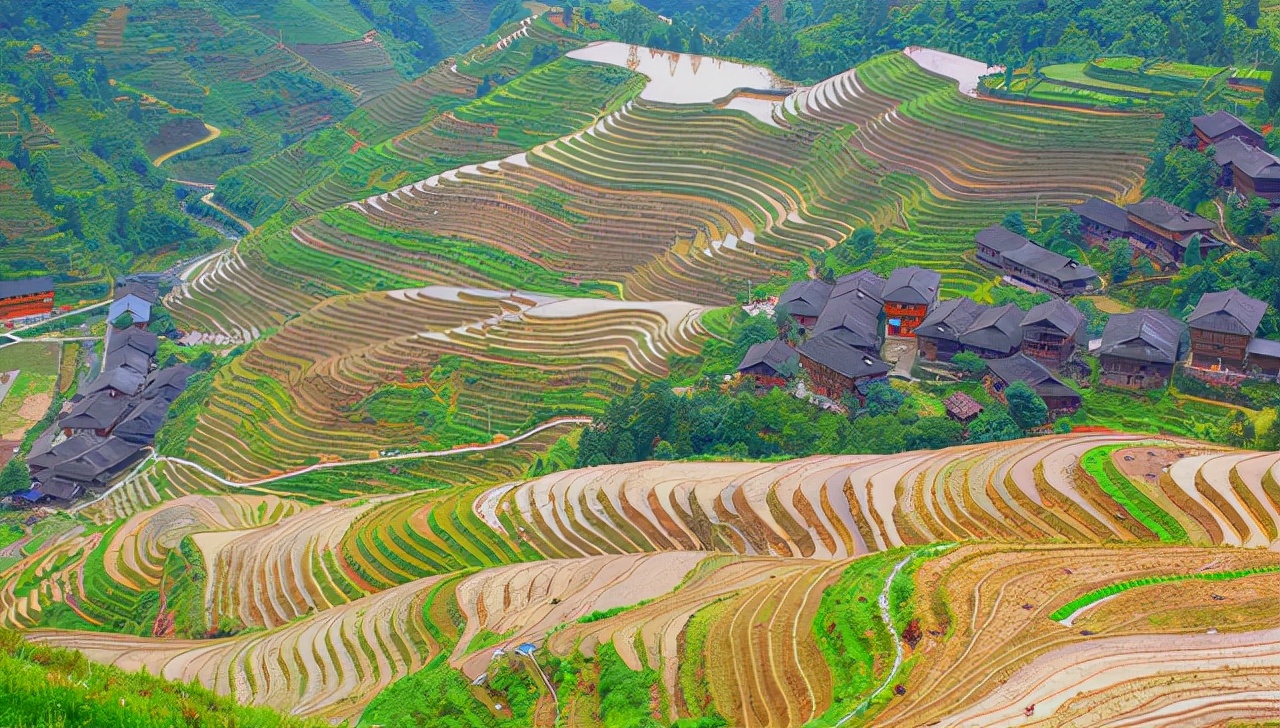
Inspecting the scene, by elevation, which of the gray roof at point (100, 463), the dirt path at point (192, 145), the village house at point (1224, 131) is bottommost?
the gray roof at point (100, 463)

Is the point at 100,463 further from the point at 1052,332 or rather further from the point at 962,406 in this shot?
the point at 1052,332

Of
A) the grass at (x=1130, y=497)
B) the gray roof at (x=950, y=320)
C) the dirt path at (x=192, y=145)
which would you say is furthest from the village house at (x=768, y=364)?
the dirt path at (x=192, y=145)

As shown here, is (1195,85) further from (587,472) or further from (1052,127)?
(587,472)

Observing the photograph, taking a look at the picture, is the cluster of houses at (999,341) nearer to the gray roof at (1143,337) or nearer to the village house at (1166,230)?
the gray roof at (1143,337)

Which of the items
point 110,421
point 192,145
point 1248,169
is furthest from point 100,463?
point 192,145

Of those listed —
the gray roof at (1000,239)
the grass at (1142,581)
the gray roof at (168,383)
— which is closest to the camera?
the grass at (1142,581)
